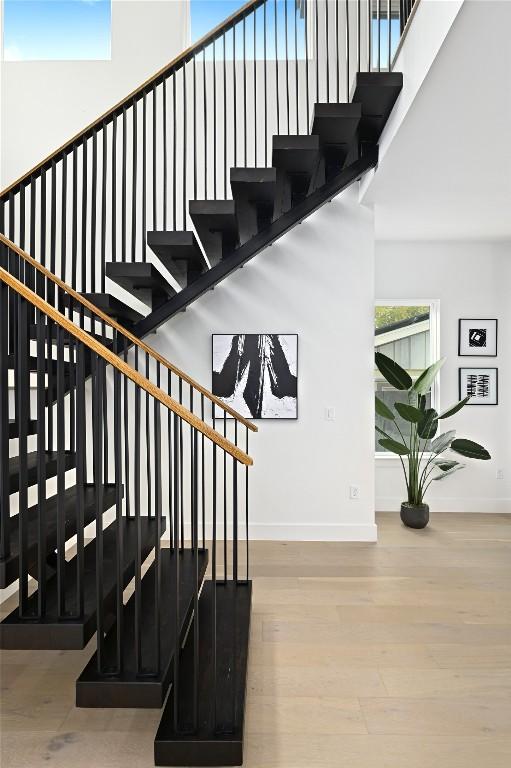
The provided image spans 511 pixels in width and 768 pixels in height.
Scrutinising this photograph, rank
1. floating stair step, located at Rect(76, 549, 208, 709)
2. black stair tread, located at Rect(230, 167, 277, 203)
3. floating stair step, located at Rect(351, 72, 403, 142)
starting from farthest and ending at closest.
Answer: black stair tread, located at Rect(230, 167, 277, 203)
floating stair step, located at Rect(351, 72, 403, 142)
floating stair step, located at Rect(76, 549, 208, 709)

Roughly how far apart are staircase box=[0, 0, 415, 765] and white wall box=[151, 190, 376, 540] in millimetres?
295

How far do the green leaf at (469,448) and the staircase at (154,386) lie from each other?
2.01 meters

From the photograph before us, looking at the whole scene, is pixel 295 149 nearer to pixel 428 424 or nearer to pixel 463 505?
pixel 428 424

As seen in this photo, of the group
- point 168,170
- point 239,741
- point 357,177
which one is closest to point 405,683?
point 239,741

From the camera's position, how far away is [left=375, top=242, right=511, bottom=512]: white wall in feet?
18.4

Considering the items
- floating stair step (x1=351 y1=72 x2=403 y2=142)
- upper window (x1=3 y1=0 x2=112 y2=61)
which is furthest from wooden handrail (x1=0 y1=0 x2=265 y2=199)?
upper window (x1=3 y1=0 x2=112 y2=61)

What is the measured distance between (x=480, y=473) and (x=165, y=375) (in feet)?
11.2

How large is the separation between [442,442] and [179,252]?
304 cm

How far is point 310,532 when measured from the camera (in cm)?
461

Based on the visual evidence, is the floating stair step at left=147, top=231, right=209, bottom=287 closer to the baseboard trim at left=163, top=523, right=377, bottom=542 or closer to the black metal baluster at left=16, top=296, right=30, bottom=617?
the black metal baluster at left=16, top=296, right=30, bottom=617

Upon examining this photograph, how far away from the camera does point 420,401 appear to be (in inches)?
197

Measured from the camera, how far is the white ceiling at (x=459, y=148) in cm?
229

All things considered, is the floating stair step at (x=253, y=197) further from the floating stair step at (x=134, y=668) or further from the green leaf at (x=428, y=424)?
the floating stair step at (x=134, y=668)

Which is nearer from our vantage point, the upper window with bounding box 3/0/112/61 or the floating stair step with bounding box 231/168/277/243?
the floating stair step with bounding box 231/168/277/243
